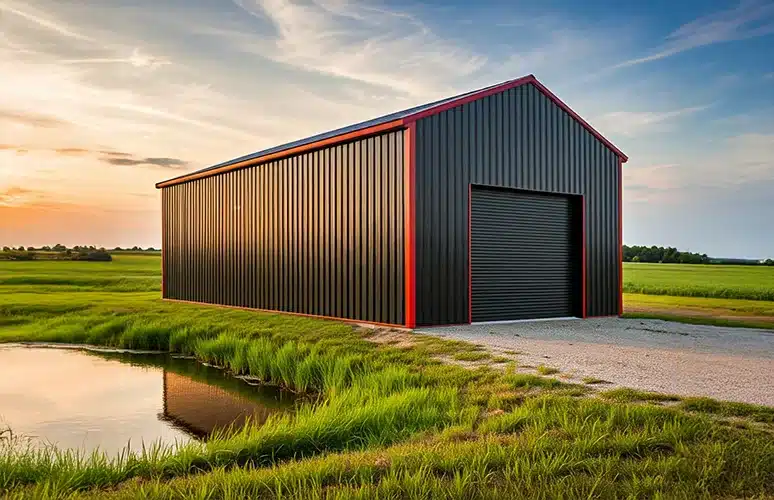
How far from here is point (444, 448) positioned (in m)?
4.64

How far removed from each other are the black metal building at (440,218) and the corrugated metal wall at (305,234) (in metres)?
0.04

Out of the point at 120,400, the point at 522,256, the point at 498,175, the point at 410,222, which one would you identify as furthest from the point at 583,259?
the point at 120,400

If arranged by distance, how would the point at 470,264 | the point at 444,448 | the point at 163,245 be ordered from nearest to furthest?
the point at 444,448 → the point at 470,264 → the point at 163,245

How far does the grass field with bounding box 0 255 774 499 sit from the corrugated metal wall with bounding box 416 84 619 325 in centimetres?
278

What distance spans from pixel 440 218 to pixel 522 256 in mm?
2733

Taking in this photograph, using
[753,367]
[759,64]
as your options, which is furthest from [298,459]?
[759,64]

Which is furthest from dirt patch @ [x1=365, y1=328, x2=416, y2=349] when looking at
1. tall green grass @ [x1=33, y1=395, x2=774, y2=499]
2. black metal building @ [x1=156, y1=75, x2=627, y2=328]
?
tall green grass @ [x1=33, y1=395, x2=774, y2=499]

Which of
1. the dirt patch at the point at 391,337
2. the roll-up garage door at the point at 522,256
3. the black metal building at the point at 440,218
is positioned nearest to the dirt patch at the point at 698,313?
the black metal building at the point at 440,218

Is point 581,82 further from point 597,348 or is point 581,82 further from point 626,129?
point 597,348

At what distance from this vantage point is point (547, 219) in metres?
14.1

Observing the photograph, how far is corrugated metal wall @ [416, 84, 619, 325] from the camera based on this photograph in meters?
11.6

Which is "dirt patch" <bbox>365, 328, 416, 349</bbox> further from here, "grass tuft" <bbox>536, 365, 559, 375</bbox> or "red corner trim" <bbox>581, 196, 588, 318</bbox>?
"red corner trim" <bbox>581, 196, 588, 318</bbox>

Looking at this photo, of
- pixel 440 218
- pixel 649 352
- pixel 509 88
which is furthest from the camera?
pixel 509 88

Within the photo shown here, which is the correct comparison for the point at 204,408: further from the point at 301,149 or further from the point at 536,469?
the point at 301,149
